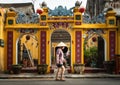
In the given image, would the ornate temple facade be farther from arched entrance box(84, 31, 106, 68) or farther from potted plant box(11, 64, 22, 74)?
arched entrance box(84, 31, 106, 68)

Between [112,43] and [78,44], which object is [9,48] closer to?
[78,44]

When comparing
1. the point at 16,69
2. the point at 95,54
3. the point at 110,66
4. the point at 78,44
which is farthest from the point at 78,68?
the point at 95,54

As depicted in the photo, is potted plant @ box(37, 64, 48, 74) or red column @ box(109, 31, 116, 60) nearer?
potted plant @ box(37, 64, 48, 74)

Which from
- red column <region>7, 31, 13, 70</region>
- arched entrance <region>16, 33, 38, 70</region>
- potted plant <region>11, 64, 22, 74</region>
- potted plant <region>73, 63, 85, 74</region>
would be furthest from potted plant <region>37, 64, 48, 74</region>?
arched entrance <region>16, 33, 38, 70</region>

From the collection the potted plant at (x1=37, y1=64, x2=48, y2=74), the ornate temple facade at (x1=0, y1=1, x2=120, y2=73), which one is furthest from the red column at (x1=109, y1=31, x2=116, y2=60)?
the potted plant at (x1=37, y1=64, x2=48, y2=74)

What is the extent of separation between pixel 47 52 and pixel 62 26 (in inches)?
81.6

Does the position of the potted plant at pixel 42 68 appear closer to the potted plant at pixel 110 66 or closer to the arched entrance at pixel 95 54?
the potted plant at pixel 110 66

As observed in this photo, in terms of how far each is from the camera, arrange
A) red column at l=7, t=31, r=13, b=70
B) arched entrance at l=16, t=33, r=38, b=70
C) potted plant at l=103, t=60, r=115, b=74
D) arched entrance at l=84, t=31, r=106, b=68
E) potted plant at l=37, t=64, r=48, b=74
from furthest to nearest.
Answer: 1. arched entrance at l=16, t=33, r=38, b=70
2. arched entrance at l=84, t=31, r=106, b=68
3. red column at l=7, t=31, r=13, b=70
4. potted plant at l=103, t=60, r=115, b=74
5. potted plant at l=37, t=64, r=48, b=74

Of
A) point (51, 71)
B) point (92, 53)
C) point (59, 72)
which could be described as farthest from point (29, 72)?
point (92, 53)

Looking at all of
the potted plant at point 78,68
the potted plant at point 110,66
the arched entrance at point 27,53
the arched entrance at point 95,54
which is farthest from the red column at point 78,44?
the arched entrance at point 27,53

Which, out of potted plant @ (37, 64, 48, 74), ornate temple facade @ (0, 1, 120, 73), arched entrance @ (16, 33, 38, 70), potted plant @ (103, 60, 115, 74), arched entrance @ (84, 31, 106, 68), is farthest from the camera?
arched entrance @ (16, 33, 38, 70)

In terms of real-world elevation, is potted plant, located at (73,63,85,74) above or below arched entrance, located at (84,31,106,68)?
below

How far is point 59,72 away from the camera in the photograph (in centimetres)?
1923

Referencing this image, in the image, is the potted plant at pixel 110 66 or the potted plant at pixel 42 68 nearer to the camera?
the potted plant at pixel 42 68
